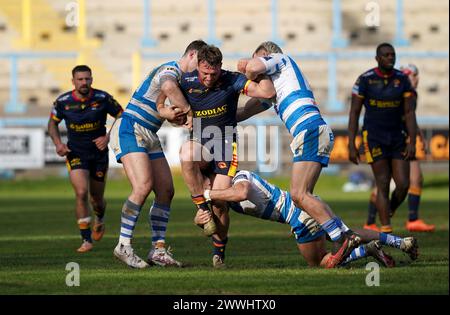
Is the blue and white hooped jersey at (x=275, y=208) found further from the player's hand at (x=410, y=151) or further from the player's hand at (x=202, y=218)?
the player's hand at (x=410, y=151)

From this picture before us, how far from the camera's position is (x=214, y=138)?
11273 mm

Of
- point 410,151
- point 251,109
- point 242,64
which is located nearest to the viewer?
point 242,64

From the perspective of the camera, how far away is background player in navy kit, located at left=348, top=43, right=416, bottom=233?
1509 cm

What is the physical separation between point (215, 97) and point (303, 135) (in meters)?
1.09

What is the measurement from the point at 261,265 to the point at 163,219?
127cm

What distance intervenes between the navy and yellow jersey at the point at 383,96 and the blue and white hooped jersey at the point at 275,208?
4326mm

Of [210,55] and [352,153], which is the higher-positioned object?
[210,55]

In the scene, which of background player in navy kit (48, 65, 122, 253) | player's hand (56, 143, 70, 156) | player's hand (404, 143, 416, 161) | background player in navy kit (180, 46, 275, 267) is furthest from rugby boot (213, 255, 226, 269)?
player's hand (404, 143, 416, 161)

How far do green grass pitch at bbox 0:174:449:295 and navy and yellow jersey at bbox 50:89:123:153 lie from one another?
1297mm

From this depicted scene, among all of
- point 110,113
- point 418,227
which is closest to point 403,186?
point 418,227

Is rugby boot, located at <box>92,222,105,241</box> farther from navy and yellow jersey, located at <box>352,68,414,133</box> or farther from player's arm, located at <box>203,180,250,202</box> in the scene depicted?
player's arm, located at <box>203,180,250,202</box>

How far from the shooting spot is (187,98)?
1123 cm

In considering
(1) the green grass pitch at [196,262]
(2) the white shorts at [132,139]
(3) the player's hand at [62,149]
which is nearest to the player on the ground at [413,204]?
(1) the green grass pitch at [196,262]

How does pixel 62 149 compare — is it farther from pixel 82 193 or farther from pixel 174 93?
pixel 174 93
